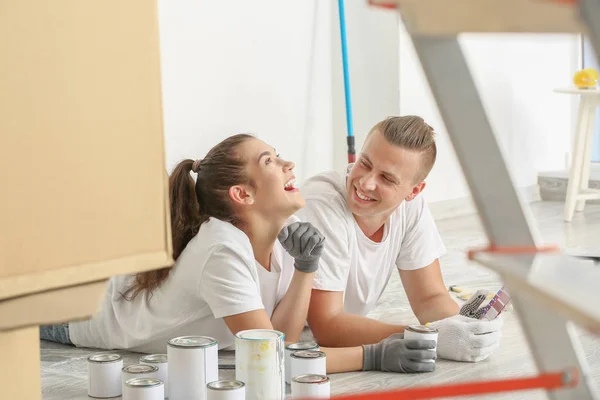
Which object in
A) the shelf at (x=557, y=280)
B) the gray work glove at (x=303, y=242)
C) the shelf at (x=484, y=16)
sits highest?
the shelf at (x=484, y=16)

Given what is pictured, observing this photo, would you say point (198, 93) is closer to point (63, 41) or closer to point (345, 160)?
point (345, 160)

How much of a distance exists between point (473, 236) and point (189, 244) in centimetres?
212

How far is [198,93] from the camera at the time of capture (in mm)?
3357

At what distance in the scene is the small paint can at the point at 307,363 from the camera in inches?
75.3

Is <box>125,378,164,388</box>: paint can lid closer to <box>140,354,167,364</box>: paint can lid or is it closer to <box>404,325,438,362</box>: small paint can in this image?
<box>140,354,167,364</box>: paint can lid

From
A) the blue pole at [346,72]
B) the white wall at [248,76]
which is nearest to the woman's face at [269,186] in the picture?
→ the white wall at [248,76]

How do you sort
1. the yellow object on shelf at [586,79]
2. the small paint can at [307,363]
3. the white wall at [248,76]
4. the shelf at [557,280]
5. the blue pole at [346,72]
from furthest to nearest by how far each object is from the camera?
the yellow object on shelf at [586,79], the blue pole at [346,72], the white wall at [248,76], the small paint can at [307,363], the shelf at [557,280]

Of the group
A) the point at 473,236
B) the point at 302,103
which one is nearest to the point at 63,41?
the point at 302,103

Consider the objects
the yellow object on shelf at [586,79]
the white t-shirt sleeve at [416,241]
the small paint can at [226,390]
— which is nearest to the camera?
the small paint can at [226,390]

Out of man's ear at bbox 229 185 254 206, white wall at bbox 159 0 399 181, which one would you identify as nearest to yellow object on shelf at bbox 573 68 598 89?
white wall at bbox 159 0 399 181

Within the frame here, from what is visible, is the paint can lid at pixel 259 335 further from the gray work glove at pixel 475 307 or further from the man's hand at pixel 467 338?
the gray work glove at pixel 475 307

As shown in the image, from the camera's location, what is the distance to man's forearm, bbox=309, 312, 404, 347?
7.21ft

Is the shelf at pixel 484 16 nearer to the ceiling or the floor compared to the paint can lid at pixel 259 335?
nearer to the ceiling

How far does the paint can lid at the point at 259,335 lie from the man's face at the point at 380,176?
0.50 metres
